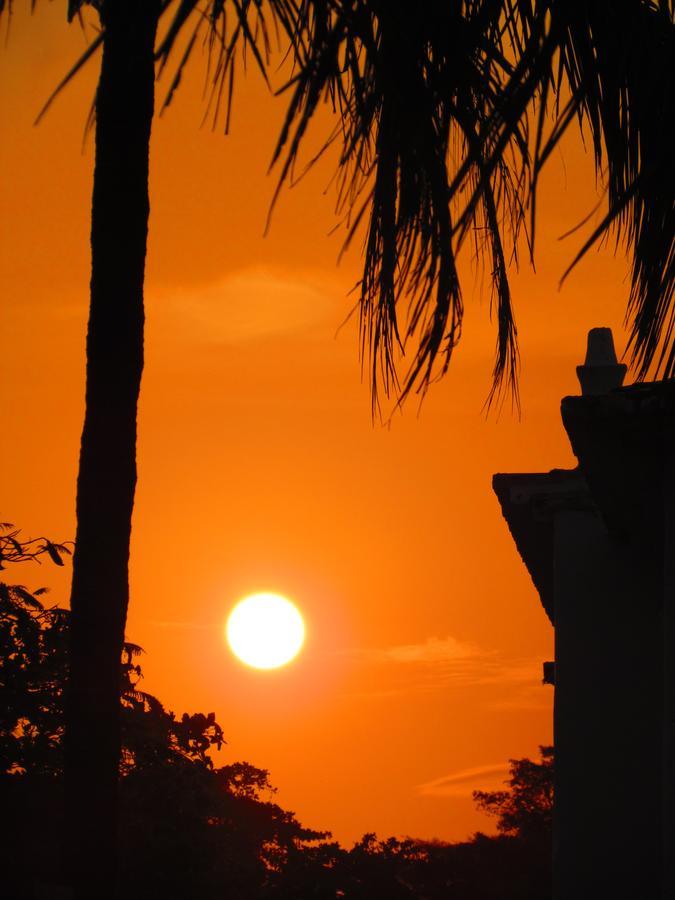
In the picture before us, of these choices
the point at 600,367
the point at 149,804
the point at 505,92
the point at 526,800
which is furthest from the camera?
the point at 526,800

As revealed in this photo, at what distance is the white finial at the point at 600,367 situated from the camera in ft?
38.4

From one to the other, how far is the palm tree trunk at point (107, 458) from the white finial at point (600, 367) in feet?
20.4

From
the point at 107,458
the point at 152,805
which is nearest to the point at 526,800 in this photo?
the point at 152,805

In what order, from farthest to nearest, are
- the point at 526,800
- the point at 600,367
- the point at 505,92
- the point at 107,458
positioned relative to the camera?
the point at 526,800 < the point at 600,367 < the point at 107,458 < the point at 505,92

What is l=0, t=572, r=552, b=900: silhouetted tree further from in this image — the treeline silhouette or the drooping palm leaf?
the drooping palm leaf

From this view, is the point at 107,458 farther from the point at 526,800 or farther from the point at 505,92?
the point at 526,800

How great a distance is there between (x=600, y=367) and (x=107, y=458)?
262 inches

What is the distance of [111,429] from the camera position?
642cm

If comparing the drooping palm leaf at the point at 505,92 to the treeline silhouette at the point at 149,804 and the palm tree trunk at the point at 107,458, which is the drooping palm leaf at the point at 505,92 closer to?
the palm tree trunk at the point at 107,458

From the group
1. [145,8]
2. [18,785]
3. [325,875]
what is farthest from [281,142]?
[325,875]

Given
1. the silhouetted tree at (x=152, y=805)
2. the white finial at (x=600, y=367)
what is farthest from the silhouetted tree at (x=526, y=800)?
the white finial at (x=600, y=367)

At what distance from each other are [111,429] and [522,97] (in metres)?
3.67

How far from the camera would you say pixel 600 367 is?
11773 millimetres

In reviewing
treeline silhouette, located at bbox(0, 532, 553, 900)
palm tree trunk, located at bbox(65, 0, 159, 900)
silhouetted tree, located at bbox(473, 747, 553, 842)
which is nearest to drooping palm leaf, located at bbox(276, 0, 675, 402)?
palm tree trunk, located at bbox(65, 0, 159, 900)
